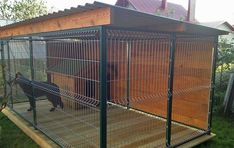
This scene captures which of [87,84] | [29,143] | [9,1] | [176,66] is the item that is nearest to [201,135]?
[176,66]

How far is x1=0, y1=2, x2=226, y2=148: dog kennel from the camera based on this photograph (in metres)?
2.54

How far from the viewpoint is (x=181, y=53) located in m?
3.45

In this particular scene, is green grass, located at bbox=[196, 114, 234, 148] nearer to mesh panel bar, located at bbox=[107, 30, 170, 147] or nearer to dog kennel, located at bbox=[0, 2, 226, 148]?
dog kennel, located at bbox=[0, 2, 226, 148]

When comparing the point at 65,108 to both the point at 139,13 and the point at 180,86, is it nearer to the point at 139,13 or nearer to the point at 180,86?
the point at 180,86

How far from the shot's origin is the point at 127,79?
4773mm

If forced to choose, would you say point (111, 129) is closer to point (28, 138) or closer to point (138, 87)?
point (138, 87)

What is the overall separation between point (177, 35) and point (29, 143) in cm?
266

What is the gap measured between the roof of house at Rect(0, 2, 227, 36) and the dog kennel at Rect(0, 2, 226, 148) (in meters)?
0.01

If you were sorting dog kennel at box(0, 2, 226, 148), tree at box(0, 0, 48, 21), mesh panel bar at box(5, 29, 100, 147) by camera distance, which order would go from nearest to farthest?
dog kennel at box(0, 2, 226, 148) → mesh panel bar at box(5, 29, 100, 147) → tree at box(0, 0, 48, 21)

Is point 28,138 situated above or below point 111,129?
below

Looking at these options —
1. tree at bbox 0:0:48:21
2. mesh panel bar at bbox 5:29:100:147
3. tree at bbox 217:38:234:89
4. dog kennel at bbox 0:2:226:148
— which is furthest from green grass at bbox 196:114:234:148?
tree at bbox 0:0:48:21

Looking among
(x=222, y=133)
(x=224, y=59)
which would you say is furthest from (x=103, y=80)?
(x=224, y=59)

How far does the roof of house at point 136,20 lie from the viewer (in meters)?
2.07

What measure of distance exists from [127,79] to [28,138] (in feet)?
7.01
